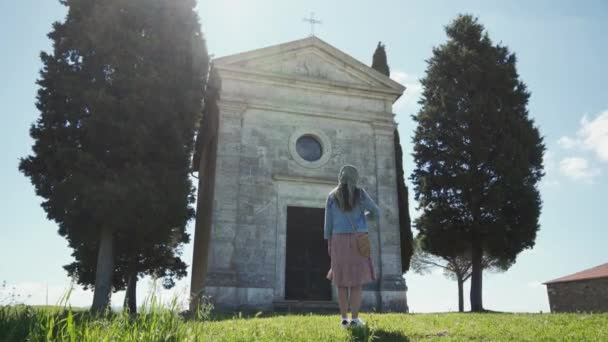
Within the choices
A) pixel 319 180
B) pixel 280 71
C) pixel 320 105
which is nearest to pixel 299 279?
pixel 319 180

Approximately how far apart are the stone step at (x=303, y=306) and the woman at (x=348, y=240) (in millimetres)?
6614

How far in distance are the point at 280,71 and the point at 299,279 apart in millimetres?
6312

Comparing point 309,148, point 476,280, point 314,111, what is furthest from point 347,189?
point 476,280

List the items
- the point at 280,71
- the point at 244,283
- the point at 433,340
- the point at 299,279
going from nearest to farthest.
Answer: the point at 433,340
the point at 244,283
the point at 299,279
the point at 280,71

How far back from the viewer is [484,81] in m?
17.6

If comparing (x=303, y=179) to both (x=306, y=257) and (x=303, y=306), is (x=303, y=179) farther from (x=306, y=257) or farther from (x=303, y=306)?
(x=303, y=306)

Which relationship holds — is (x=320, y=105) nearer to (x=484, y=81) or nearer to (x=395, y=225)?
(x=395, y=225)

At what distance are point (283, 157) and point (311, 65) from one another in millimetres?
3293

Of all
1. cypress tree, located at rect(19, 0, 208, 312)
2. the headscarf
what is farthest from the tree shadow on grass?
cypress tree, located at rect(19, 0, 208, 312)

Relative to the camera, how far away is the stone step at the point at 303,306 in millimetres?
12039

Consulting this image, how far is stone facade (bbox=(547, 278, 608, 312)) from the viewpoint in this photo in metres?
21.8

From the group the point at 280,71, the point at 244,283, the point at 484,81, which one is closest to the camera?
the point at 244,283

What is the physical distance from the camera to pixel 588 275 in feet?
76.5

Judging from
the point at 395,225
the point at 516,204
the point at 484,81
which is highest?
the point at 484,81
